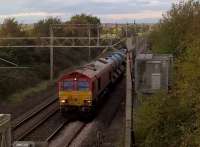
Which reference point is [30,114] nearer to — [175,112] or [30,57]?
[175,112]

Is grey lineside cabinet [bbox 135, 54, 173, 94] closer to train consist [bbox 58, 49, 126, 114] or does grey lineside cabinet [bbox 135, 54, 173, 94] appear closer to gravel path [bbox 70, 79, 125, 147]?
gravel path [bbox 70, 79, 125, 147]

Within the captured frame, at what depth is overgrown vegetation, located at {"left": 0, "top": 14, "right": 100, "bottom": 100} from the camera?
1731 inches

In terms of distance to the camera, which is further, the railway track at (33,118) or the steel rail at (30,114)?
the steel rail at (30,114)

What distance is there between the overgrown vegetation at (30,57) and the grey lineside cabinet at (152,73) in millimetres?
12471

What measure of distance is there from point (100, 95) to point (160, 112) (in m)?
14.3

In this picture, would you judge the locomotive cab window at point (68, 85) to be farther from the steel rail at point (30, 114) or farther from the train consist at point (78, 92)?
the steel rail at point (30, 114)

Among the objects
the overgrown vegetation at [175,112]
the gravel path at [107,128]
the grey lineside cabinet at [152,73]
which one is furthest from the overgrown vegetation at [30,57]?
the overgrown vegetation at [175,112]

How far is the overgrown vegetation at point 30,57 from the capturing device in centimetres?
4397

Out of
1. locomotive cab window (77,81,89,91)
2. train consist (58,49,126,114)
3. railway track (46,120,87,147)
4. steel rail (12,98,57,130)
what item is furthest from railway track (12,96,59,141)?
locomotive cab window (77,81,89,91)

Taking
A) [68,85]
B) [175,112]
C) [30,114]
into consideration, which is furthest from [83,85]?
[175,112]

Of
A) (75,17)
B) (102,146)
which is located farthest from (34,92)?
(75,17)

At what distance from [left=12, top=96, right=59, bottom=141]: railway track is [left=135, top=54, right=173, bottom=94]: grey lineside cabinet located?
19.6ft

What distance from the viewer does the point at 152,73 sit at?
29.5m

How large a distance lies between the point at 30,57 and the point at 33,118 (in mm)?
26254
